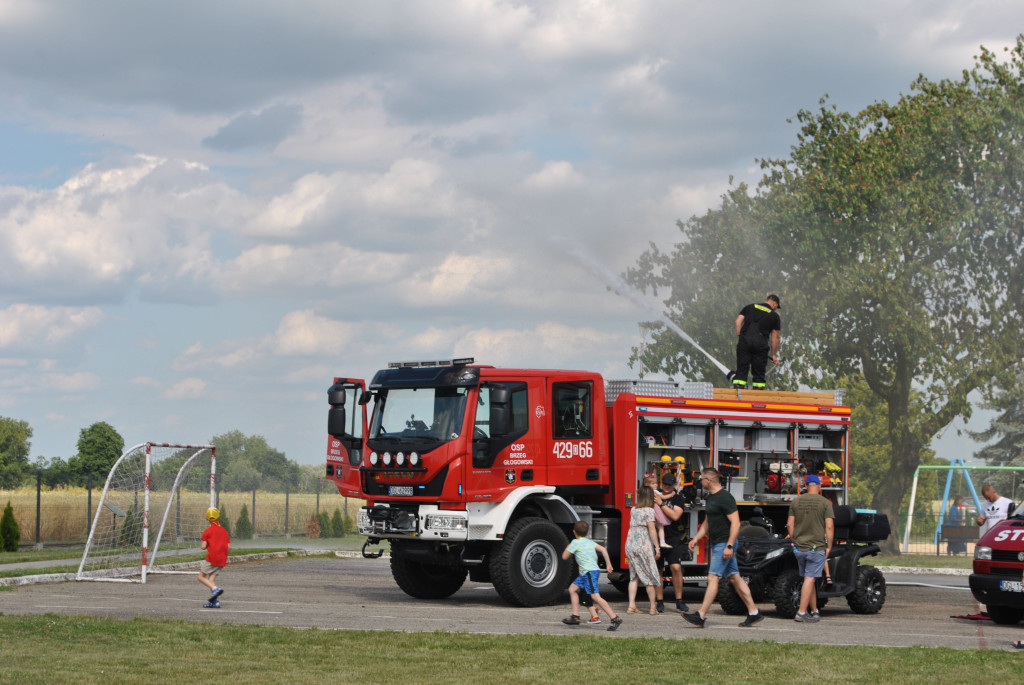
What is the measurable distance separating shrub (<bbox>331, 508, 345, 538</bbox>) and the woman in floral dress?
92.5 feet

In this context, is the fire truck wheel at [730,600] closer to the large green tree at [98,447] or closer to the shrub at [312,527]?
the shrub at [312,527]

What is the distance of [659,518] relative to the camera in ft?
57.6

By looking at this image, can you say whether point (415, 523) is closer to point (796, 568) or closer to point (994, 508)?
point (796, 568)

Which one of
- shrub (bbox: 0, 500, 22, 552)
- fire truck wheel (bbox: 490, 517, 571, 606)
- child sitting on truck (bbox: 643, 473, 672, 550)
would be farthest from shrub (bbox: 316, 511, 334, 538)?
child sitting on truck (bbox: 643, 473, 672, 550)

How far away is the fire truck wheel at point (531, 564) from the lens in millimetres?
17391

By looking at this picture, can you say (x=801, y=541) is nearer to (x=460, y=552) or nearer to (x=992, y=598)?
(x=992, y=598)

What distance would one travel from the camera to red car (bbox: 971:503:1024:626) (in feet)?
51.5

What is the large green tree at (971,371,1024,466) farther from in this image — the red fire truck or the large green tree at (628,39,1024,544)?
the red fire truck

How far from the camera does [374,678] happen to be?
1078cm

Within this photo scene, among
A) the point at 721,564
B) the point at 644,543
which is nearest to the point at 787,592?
the point at 721,564

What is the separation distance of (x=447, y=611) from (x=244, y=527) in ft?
78.7

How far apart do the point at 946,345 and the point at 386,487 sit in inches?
892

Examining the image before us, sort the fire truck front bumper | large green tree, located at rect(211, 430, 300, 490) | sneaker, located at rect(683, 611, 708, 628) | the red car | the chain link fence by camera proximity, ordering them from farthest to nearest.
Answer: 1. large green tree, located at rect(211, 430, 300, 490)
2. the chain link fence
3. the fire truck front bumper
4. the red car
5. sneaker, located at rect(683, 611, 708, 628)

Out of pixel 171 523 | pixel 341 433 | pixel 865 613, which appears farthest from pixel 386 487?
pixel 171 523
